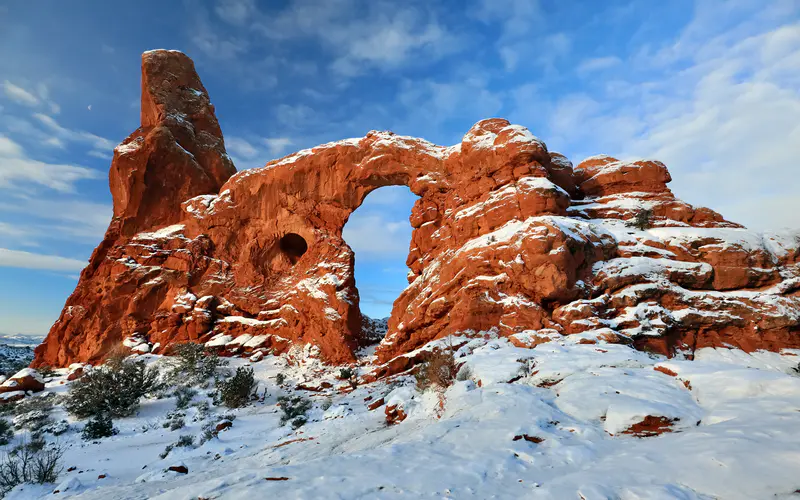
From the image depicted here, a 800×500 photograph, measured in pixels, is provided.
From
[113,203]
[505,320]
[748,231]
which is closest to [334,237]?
[505,320]

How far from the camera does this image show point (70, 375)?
85.6 ft

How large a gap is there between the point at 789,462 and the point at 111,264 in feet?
138

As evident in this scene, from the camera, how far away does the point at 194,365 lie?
23.0m

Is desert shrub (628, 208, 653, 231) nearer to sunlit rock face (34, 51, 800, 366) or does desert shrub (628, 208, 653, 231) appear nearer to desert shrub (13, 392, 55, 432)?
sunlit rock face (34, 51, 800, 366)

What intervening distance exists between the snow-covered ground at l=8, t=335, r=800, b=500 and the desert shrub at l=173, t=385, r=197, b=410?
5253 mm

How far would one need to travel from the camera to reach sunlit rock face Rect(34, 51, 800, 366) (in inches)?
615

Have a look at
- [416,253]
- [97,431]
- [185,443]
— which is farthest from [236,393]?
[416,253]

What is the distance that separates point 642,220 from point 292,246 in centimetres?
2920

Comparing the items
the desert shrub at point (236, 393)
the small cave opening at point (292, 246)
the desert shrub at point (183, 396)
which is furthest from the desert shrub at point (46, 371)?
the desert shrub at point (236, 393)

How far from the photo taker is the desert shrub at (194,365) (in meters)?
21.5

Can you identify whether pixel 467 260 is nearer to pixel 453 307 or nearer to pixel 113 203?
pixel 453 307

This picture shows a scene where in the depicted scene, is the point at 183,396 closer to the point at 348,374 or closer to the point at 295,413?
the point at 295,413

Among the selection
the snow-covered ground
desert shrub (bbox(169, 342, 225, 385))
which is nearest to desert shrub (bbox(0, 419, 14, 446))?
the snow-covered ground

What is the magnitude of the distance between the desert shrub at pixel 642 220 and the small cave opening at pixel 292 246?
27004 millimetres
